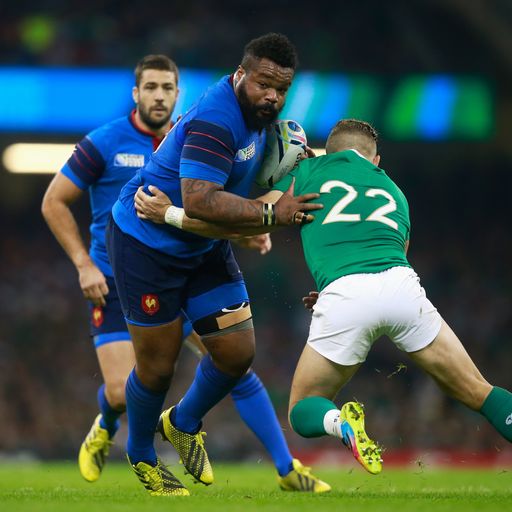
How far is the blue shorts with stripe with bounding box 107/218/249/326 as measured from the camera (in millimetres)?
5875

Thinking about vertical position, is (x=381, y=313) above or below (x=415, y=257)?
above

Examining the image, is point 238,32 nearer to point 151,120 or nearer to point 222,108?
point 151,120

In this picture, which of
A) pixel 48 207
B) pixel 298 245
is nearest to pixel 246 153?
pixel 48 207

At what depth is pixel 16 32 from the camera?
55.1ft

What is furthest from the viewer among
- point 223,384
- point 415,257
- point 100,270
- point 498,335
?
point 415,257

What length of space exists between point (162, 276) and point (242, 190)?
2.06ft

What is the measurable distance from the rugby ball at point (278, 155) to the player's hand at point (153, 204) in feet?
1.80

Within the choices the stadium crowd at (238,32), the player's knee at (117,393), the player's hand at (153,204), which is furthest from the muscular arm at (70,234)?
the stadium crowd at (238,32)

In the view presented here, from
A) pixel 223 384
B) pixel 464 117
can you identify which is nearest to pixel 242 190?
pixel 223 384

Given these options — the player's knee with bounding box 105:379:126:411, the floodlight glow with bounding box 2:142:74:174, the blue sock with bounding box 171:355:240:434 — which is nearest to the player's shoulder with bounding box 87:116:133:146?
the player's knee with bounding box 105:379:126:411

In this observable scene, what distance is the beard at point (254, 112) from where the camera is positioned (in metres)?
5.53

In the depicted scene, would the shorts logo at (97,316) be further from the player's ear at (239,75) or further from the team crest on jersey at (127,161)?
the player's ear at (239,75)

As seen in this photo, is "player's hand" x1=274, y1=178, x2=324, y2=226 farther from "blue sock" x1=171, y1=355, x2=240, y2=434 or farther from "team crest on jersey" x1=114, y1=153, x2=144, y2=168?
"team crest on jersey" x1=114, y1=153, x2=144, y2=168

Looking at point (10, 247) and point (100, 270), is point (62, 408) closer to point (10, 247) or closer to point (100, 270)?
point (10, 247)
